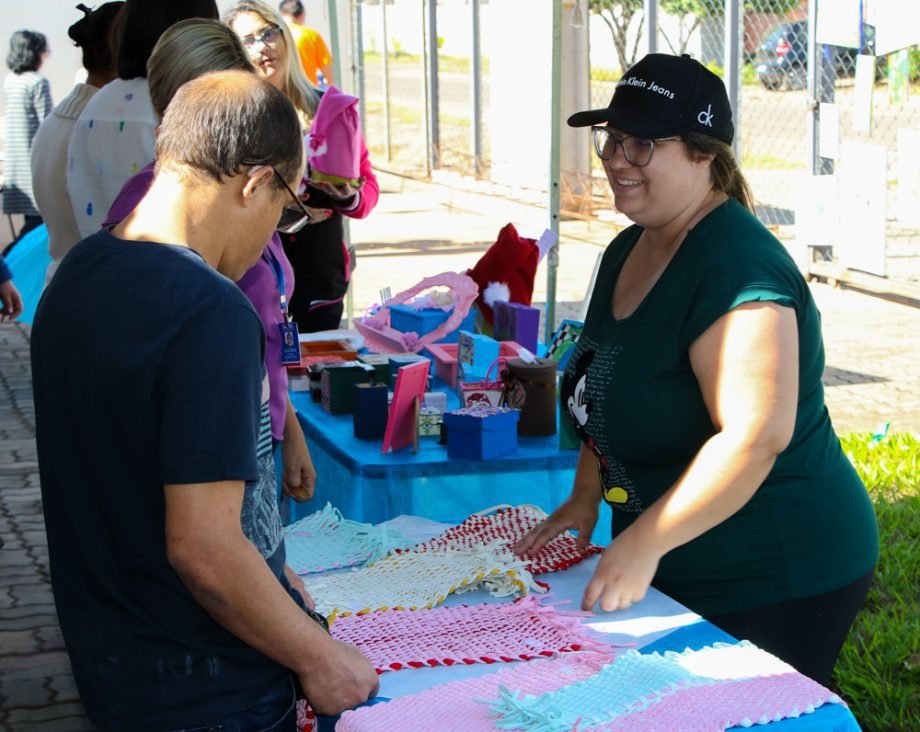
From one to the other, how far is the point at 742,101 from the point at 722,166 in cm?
891

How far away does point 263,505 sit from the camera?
1.59 meters

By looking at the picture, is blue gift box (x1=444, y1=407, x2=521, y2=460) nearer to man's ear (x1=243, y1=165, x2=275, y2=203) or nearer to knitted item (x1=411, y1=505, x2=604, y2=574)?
knitted item (x1=411, y1=505, x2=604, y2=574)

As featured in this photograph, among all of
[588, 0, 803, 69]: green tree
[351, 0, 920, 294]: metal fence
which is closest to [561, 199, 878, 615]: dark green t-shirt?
[351, 0, 920, 294]: metal fence

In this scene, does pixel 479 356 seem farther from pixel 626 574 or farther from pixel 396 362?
pixel 626 574

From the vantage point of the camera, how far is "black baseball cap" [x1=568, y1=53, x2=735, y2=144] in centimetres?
200

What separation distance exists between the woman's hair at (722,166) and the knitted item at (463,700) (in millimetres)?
825

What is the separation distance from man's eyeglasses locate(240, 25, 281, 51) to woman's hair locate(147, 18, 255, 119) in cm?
122

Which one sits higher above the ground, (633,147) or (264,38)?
(264,38)

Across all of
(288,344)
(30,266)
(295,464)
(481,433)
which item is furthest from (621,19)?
(295,464)

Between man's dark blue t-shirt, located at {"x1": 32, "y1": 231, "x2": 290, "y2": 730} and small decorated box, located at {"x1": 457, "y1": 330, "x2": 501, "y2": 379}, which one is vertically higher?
man's dark blue t-shirt, located at {"x1": 32, "y1": 231, "x2": 290, "y2": 730}

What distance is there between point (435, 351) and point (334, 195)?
75 centimetres

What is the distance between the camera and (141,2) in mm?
3256

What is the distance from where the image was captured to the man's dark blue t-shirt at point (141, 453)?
4.50ft

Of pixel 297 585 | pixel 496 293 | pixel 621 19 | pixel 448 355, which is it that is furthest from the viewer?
pixel 621 19
